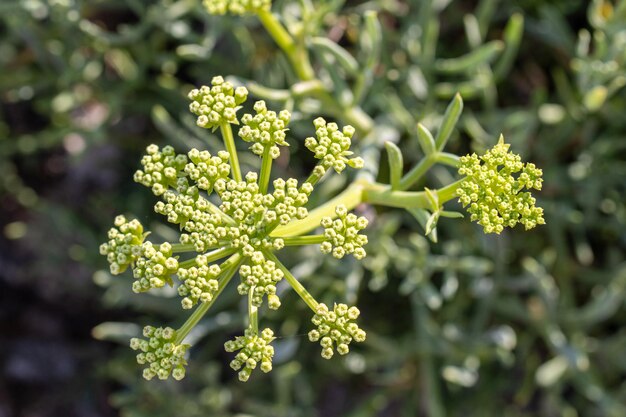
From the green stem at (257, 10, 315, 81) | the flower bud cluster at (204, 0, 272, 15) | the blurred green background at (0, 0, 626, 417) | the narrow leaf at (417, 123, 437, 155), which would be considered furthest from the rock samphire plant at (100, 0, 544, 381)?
the blurred green background at (0, 0, 626, 417)

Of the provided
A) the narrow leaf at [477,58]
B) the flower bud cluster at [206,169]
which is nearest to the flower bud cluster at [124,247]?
the flower bud cluster at [206,169]

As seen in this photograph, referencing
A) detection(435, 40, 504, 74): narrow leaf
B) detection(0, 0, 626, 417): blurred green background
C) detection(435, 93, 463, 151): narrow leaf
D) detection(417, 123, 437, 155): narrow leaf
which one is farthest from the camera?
detection(0, 0, 626, 417): blurred green background

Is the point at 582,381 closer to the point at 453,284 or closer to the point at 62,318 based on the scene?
the point at 453,284

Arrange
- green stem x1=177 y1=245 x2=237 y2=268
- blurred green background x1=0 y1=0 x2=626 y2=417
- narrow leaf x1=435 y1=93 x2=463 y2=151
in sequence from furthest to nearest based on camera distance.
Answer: blurred green background x1=0 y1=0 x2=626 y2=417 < narrow leaf x1=435 y1=93 x2=463 y2=151 < green stem x1=177 y1=245 x2=237 y2=268

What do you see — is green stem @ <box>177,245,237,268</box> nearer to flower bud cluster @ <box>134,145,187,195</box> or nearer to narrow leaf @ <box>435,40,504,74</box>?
flower bud cluster @ <box>134,145,187,195</box>

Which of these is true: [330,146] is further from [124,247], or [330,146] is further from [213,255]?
[124,247]

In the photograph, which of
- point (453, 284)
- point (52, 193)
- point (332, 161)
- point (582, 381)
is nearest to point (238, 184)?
point (332, 161)
